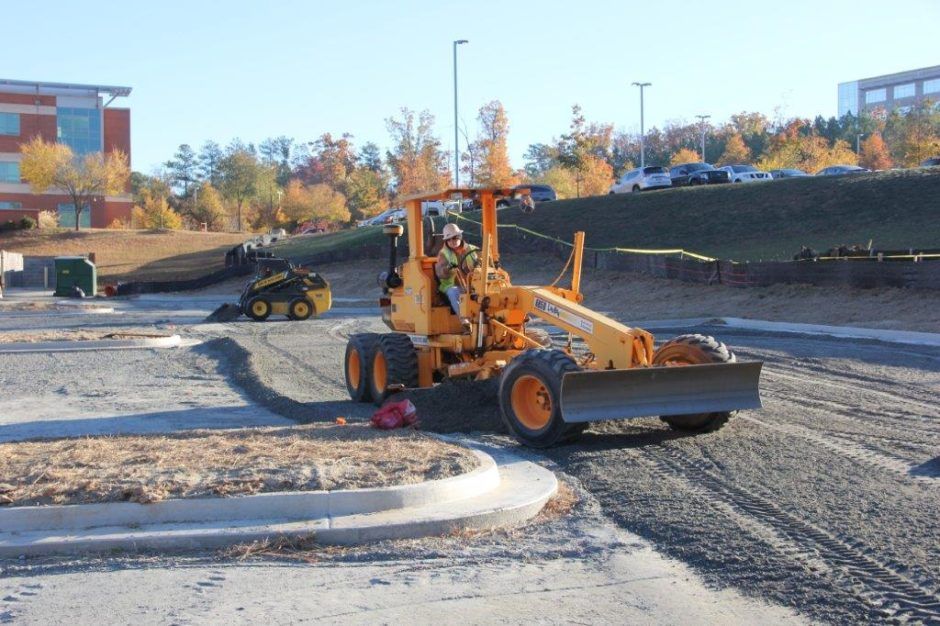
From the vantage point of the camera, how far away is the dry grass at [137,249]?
62375mm

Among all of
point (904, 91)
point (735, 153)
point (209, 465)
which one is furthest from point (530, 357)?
point (904, 91)

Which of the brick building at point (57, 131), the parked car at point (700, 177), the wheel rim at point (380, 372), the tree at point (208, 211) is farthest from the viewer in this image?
the tree at point (208, 211)

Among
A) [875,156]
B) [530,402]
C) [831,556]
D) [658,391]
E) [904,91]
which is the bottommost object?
[831,556]

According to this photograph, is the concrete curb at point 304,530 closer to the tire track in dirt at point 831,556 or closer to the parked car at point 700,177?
the tire track in dirt at point 831,556

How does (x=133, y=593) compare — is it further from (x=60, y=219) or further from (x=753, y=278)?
(x=60, y=219)

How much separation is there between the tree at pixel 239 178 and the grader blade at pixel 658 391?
3643 inches

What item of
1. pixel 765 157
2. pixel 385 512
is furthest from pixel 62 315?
pixel 765 157

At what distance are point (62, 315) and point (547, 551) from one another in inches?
1192

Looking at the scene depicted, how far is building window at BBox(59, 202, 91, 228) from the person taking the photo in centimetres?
9169

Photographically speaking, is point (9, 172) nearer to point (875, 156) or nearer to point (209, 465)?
point (875, 156)

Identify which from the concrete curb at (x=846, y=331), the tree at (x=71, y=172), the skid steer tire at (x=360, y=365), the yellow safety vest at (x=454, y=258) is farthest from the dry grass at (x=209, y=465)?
the tree at (x=71, y=172)

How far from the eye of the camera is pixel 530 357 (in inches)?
401

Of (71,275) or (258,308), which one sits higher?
(71,275)

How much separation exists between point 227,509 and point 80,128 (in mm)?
93852
